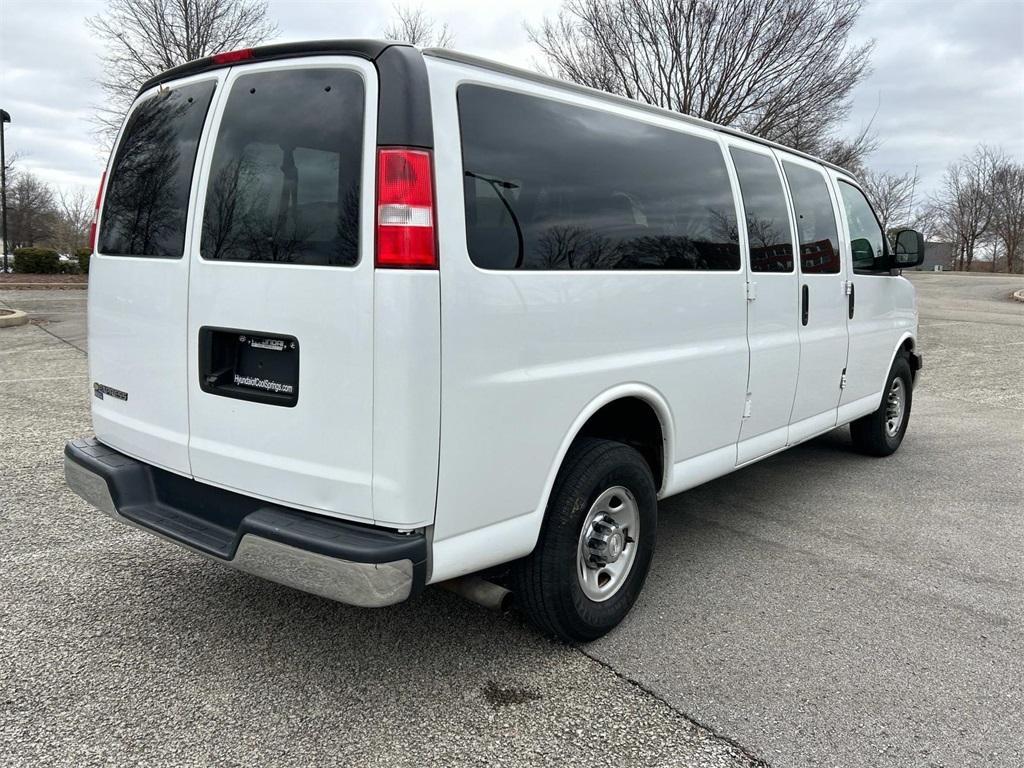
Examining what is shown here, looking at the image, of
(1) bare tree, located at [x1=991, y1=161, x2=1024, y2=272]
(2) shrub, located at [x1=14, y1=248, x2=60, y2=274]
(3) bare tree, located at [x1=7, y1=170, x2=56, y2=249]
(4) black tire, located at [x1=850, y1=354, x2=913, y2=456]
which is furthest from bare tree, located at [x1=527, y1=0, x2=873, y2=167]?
(1) bare tree, located at [x1=991, y1=161, x2=1024, y2=272]

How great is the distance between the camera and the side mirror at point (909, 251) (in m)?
5.48

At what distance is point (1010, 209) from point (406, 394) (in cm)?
6706

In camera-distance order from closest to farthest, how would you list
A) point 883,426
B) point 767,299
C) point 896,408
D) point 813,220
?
point 767,299 → point 813,220 → point 883,426 → point 896,408

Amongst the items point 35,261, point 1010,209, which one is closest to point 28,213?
point 35,261

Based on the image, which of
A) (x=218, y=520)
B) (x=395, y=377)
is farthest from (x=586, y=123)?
(x=218, y=520)

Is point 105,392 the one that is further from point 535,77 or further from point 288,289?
point 535,77

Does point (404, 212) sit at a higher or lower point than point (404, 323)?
higher

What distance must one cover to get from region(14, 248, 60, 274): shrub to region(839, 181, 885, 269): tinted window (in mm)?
31846

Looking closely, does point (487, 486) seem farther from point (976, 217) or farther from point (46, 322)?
point (976, 217)

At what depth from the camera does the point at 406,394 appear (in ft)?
7.61

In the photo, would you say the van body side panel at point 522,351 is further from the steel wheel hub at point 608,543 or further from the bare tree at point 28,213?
the bare tree at point 28,213

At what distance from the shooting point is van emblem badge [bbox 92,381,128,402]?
310 centimetres

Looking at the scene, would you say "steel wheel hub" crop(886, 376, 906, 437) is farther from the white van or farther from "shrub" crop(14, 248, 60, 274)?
"shrub" crop(14, 248, 60, 274)

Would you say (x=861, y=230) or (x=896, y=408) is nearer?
(x=861, y=230)
